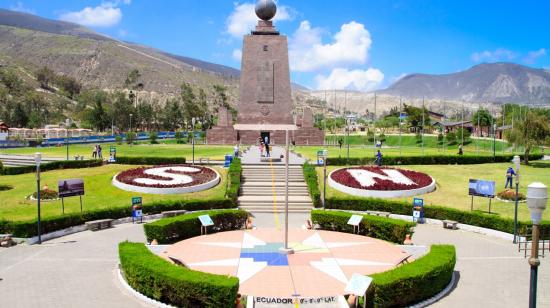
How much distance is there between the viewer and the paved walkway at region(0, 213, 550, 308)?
16141 mm

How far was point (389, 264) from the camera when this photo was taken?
20141 millimetres

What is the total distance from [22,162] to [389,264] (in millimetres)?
44884

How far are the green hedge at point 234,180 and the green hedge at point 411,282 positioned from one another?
704 inches

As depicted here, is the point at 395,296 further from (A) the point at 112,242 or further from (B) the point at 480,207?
(B) the point at 480,207

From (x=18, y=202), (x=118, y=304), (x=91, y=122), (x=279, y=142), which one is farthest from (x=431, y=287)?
(x=91, y=122)

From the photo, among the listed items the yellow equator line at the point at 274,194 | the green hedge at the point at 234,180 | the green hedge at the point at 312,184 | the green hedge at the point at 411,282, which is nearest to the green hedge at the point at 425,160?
the yellow equator line at the point at 274,194

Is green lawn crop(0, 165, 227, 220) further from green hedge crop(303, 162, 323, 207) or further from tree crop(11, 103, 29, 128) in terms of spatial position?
tree crop(11, 103, 29, 128)

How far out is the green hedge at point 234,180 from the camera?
33.6 meters

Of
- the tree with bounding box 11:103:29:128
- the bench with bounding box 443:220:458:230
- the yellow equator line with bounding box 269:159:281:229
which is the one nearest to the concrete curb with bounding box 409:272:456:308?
the bench with bounding box 443:220:458:230

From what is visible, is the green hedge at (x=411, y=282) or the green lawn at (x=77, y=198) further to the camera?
the green lawn at (x=77, y=198)

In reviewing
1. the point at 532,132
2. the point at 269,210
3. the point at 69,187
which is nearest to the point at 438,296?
the point at 269,210

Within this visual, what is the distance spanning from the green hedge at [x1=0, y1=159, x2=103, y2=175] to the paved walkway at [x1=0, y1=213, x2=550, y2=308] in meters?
19.0

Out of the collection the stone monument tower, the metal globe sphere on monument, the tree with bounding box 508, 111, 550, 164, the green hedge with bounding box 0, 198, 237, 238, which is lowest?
the green hedge with bounding box 0, 198, 237, 238

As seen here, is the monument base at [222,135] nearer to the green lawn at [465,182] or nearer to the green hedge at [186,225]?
the green lawn at [465,182]
